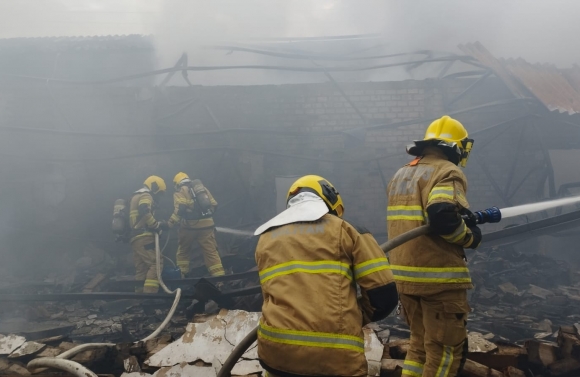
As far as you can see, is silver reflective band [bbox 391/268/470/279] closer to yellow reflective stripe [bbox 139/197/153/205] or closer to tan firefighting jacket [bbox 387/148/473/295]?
tan firefighting jacket [bbox 387/148/473/295]

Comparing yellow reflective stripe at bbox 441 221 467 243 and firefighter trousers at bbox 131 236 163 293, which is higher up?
yellow reflective stripe at bbox 441 221 467 243

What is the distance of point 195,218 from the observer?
303 inches

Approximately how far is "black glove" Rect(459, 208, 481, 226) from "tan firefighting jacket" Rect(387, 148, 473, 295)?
0.05 m

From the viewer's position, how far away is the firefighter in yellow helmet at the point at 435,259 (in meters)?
2.95

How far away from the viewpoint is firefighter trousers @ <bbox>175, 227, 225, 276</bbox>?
766 centimetres

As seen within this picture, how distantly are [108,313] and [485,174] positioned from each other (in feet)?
24.7

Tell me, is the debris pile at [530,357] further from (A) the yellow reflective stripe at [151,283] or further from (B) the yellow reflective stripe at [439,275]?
(A) the yellow reflective stripe at [151,283]

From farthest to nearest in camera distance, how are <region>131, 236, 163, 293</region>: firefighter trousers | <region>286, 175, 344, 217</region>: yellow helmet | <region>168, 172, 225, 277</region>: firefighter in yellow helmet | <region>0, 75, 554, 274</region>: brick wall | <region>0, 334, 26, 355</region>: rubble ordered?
<region>0, 75, 554, 274</region>: brick wall
<region>168, 172, 225, 277</region>: firefighter in yellow helmet
<region>131, 236, 163, 293</region>: firefighter trousers
<region>0, 334, 26, 355</region>: rubble
<region>286, 175, 344, 217</region>: yellow helmet

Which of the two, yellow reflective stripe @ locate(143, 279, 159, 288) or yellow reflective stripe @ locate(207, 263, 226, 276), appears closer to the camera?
yellow reflective stripe @ locate(143, 279, 159, 288)

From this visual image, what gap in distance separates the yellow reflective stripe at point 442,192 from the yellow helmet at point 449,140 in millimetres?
402

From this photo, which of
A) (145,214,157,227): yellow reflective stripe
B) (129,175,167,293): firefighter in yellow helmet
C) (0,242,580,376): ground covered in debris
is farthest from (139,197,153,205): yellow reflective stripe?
(0,242,580,376): ground covered in debris

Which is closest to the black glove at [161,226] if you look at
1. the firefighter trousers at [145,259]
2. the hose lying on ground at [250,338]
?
the firefighter trousers at [145,259]

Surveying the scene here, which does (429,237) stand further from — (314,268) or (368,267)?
(314,268)

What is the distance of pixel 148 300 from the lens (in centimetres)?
726
